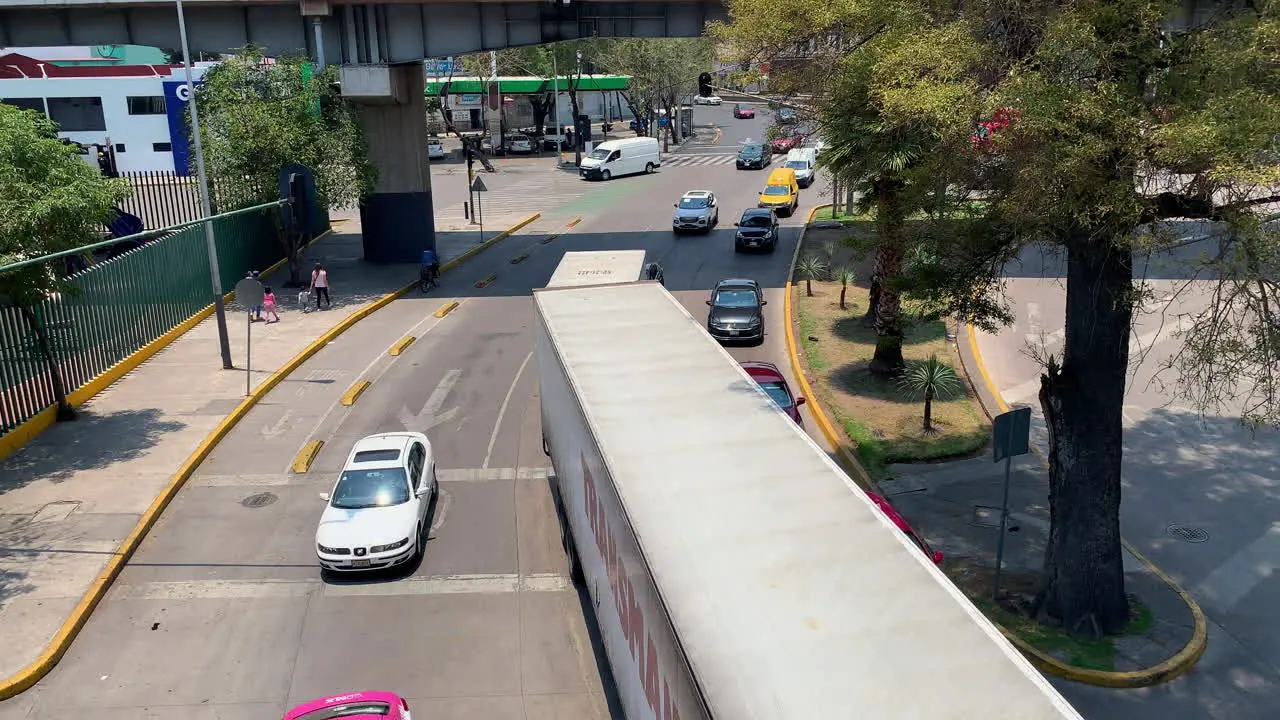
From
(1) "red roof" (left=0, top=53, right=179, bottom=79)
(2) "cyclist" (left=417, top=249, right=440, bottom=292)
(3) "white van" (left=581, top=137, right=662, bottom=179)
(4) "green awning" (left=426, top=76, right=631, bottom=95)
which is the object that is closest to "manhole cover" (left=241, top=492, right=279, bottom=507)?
(2) "cyclist" (left=417, top=249, right=440, bottom=292)

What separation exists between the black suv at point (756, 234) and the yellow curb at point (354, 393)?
18.7 meters

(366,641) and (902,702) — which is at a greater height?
(902,702)

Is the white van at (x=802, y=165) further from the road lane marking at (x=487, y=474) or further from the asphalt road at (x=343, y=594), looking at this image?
the road lane marking at (x=487, y=474)

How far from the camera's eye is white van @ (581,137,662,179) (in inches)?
2522

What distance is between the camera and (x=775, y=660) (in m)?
6.43

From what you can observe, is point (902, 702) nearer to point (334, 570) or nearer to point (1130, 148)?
point (1130, 148)

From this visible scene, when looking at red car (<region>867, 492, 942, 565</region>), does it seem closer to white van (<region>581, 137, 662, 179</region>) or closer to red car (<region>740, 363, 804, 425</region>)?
red car (<region>740, 363, 804, 425</region>)

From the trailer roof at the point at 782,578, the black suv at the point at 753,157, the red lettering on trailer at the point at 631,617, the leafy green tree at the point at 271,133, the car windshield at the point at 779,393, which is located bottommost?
the car windshield at the point at 779,393

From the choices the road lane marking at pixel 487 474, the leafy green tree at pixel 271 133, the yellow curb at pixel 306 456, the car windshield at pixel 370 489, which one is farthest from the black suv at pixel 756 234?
the car windshield at pixel 370 489

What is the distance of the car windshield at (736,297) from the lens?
26.7m

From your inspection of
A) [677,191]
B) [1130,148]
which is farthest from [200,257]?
[677,191]

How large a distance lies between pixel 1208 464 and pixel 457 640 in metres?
14.2

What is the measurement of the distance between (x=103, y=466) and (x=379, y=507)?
692cm

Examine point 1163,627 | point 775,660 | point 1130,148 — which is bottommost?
point 1163,627
